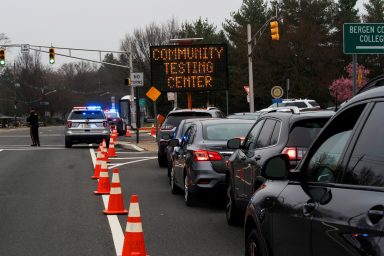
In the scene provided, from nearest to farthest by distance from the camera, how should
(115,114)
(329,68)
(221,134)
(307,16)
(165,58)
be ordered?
(221,134) < (165,58) < (115,114) < (329,68) < (307,16)

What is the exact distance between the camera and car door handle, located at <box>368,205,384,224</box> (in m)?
2.73

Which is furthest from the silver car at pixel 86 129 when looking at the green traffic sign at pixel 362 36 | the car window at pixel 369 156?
the car window at pixel 369 156

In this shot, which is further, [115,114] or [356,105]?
[115,114]

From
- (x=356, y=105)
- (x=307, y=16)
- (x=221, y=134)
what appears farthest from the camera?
(x=307, y=16)

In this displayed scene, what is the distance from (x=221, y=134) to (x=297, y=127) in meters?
3.51

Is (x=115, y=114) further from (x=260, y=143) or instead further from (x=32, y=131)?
(x=260, y=143)

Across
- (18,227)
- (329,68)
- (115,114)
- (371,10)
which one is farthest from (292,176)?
(371,10)

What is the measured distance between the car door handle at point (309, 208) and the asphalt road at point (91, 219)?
3.70 m

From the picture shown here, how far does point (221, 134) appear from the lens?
35.8 ft

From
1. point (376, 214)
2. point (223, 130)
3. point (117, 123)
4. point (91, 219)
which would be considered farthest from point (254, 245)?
point (117, 123)

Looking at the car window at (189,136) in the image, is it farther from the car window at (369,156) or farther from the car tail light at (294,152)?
the car window at (369,156)

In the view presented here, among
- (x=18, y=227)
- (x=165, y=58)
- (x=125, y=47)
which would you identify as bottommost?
(x=18, y=227)

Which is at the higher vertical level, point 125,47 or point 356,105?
point 125,47

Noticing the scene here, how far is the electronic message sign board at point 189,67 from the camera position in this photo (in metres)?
29.5
